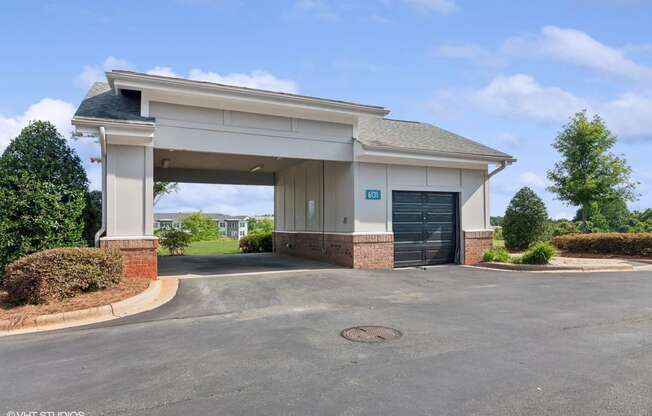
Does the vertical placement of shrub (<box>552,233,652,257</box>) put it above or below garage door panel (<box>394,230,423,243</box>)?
below

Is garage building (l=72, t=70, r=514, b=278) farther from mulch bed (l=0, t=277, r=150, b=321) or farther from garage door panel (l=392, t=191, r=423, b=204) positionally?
mulch bed (l=0, t=277, r=150, b=321)

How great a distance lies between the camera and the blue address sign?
12.9 meters

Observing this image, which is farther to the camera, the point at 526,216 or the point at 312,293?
the point at 526,216

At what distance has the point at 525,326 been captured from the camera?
6.25 meters

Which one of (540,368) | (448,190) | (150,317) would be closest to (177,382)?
(150,317)

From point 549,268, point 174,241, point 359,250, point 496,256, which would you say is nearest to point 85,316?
point 359,250

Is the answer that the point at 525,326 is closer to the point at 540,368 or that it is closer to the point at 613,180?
the point at 540,368

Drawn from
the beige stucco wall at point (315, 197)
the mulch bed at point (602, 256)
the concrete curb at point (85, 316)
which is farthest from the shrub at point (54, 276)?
the mulch bed at point (602, 256)

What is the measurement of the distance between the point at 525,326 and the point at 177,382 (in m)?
4.92

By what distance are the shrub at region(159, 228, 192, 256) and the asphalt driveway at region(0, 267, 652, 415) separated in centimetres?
1223

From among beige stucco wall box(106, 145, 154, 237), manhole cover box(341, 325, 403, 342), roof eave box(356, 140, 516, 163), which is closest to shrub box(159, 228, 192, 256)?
beige stucco wall box(106, 145, 154, 237)

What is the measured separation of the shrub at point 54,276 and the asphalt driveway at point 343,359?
4.82 feet

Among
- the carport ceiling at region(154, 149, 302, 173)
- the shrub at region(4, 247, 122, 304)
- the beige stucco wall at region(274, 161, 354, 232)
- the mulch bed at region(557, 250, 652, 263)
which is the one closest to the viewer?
the shrub at region(4, 247, 122, 304)

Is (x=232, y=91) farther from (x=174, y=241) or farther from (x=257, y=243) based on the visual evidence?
(x=257, y=243)
